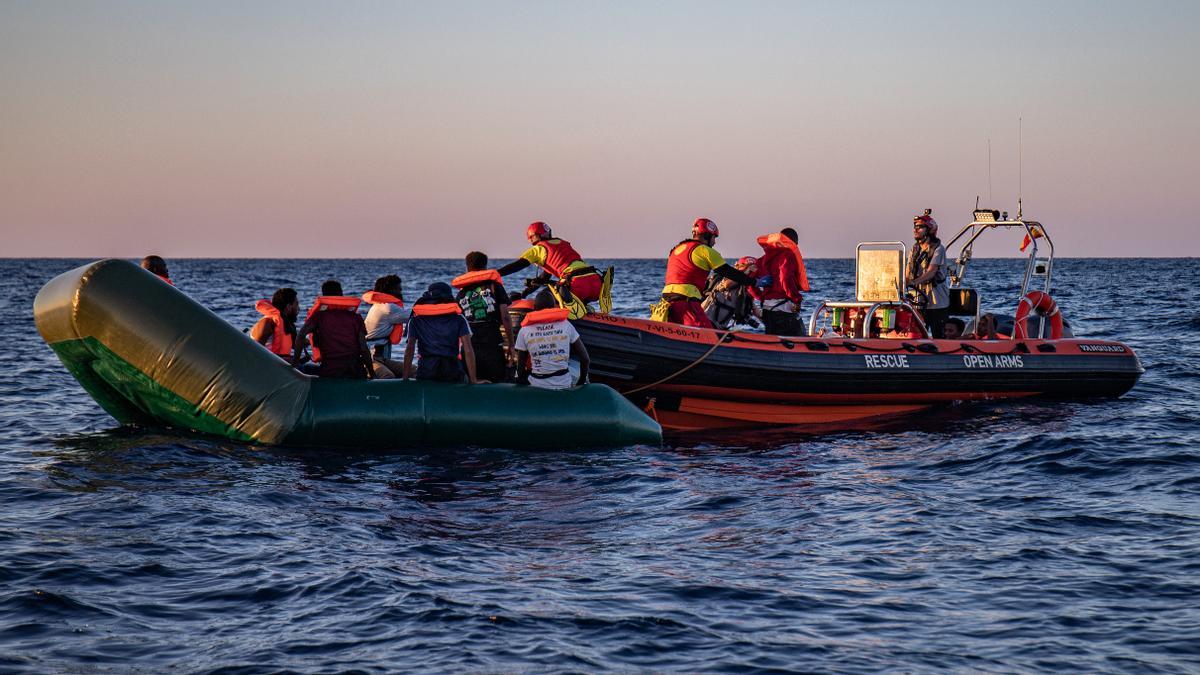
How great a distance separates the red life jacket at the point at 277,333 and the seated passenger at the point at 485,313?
149 centimetres

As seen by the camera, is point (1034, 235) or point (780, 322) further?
point (1034, 235)

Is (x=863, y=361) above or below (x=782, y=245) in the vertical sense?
below

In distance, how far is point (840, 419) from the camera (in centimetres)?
1176

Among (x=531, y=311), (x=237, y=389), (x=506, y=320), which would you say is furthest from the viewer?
(x=531, y=311)

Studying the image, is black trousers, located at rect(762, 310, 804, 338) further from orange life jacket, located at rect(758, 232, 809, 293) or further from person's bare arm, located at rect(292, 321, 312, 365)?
person's bare arm, located at rect(292, 321, 312, 365)

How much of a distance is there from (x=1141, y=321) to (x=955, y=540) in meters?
22.7

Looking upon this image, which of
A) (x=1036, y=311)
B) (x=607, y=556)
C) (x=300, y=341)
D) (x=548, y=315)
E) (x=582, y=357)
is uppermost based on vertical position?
(x=548, y=315)

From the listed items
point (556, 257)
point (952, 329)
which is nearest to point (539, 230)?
point (556, 257)

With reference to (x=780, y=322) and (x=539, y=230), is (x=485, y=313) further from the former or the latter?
(x=780, y=322)

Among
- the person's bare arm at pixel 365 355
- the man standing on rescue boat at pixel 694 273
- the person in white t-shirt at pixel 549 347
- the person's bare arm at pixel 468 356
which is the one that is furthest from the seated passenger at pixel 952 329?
the person's bare arm at pixel 365 355

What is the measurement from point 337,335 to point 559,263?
7.40ft

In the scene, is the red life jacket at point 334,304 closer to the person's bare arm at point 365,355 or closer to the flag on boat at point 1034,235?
the person's bare arm at point 365,355

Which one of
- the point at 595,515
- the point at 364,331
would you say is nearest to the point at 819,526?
the point at 595,515

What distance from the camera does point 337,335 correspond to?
31.2ft
